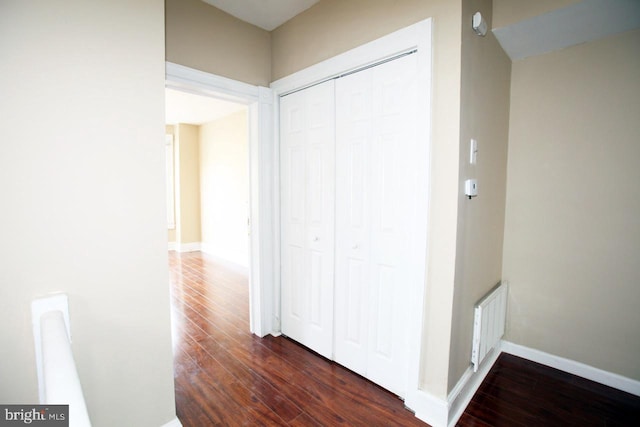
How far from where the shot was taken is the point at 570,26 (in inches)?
73.2

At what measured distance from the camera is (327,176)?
7.33ft

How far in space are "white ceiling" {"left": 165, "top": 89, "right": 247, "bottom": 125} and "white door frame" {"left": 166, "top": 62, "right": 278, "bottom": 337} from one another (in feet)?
5.70

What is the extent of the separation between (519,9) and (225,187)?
17.1ft

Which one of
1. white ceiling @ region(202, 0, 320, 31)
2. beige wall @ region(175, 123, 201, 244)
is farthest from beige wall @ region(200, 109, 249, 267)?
white ceiling @ region(202, 0, 320, 31)

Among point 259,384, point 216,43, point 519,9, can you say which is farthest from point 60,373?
point 519,9

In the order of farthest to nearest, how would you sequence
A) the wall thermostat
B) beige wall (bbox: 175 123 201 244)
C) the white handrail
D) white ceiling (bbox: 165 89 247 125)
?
beige wall (bbox: 175 123 201 244) < white ceiling (bbox: 165 89 247 125) < the wall thermostat < the white handrail

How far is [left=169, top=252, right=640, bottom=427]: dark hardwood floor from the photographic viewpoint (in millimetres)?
1724

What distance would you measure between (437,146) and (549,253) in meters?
1.55

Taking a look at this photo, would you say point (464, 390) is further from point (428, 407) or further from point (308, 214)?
point (308, 214)

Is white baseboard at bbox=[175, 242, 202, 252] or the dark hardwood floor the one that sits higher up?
white baseboard at bbox=[175, 242, 202, 252]

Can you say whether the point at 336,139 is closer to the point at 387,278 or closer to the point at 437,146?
the point at 437,146

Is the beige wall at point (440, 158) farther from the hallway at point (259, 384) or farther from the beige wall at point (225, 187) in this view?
the beige wall at point (225, 187)

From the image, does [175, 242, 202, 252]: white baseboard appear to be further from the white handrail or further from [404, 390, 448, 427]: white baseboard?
[404, 390, 448, 427]: white baseboard

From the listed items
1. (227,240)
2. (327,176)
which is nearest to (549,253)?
(327,176)
